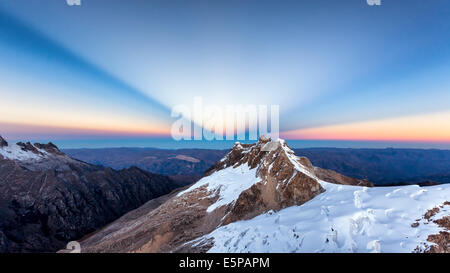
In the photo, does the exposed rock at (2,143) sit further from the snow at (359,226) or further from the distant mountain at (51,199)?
the snow at (359,226)

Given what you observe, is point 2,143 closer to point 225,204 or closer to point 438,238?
point 225,204

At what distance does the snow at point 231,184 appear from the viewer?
117ft

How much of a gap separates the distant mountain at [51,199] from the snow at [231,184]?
5820 centimetres

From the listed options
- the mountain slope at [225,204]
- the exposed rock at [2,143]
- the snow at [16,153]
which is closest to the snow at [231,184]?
the mountain slope at [225,204]

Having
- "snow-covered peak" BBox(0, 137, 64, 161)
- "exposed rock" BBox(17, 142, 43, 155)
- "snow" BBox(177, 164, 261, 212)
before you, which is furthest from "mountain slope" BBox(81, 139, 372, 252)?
"exposed rock" BBox(17, 142, 43, 155)

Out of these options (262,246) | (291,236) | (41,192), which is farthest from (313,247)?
(41,192)

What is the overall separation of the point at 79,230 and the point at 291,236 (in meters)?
87.5

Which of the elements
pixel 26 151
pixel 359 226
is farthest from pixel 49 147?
pixel 359 226

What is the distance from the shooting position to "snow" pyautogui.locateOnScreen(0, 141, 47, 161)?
306 feet

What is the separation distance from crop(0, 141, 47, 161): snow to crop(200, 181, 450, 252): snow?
439 ft

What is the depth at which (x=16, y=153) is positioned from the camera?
98750mm

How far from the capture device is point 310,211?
1761 cm
